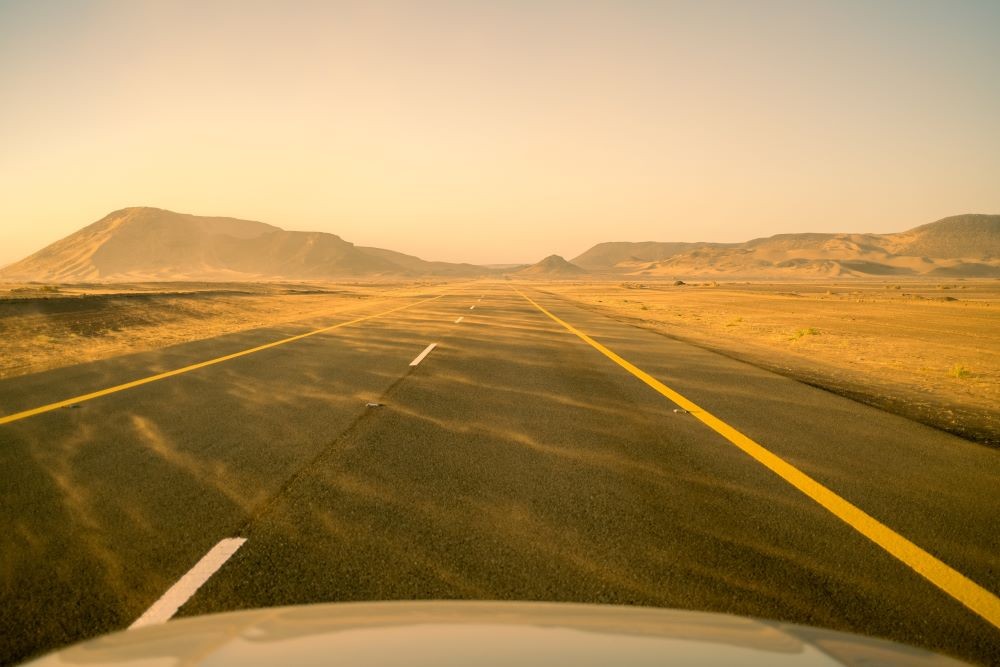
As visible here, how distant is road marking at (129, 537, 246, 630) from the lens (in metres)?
2.27

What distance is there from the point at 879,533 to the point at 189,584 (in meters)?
3.81

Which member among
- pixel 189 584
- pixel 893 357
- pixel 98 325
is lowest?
pixel 893 357

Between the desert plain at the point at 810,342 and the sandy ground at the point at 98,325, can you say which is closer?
the desert plain at the point at 810,342

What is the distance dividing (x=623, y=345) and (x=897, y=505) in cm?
900

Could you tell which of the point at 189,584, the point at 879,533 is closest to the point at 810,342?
the point at 879,533

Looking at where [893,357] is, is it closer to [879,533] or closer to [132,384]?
[879,533]

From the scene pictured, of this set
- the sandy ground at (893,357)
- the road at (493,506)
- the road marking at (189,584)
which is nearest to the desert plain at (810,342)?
the sandy ground at (893,357)

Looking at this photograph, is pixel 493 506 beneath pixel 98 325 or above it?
beneath

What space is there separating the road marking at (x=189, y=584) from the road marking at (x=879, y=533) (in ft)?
11.6

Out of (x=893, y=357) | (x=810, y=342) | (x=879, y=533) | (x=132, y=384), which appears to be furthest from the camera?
(x=810, y=342)

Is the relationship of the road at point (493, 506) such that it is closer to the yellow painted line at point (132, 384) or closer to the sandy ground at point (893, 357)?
the yellow painted line at point (132, 384)

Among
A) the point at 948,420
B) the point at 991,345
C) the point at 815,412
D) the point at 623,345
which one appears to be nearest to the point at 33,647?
the point at 815,412

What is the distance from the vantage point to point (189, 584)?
2557mm

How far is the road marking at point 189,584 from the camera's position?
2.27m
